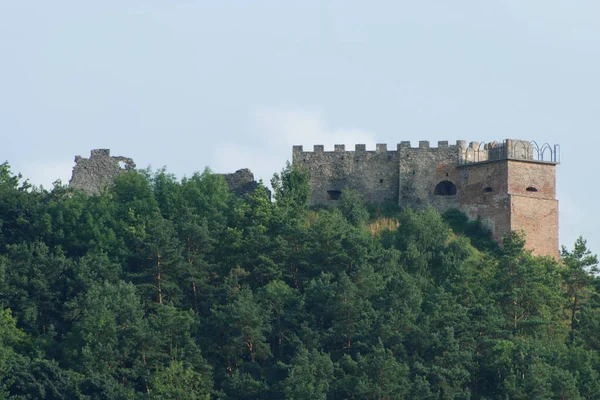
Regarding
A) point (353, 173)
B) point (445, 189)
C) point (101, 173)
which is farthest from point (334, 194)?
point (101, 173)

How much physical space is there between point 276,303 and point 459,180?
10.4m

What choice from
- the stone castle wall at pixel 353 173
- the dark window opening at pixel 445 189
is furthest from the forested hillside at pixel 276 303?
the dark window opening at pixel 445 189

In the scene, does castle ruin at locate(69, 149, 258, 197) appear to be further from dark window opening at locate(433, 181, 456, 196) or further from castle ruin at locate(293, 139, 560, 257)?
dark window opening at locate(433, 181, 456, 196)

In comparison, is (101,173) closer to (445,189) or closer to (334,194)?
(334,194)

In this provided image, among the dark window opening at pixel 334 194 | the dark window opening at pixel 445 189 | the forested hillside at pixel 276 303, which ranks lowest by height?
the forested hillside at pixel 276 303

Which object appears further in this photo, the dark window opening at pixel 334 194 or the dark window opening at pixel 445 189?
the dark window opening at pixel 334 194

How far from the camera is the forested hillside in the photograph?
184 feet

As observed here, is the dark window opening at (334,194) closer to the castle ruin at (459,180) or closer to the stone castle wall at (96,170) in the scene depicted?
the castle ruin at (459,180)

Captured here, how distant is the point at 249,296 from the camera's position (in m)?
58.8

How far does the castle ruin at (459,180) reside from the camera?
64.9 metres

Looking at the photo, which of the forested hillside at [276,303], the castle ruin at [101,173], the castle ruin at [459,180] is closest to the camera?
the forested hillside at [276,303]

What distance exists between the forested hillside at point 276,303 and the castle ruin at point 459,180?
871mm

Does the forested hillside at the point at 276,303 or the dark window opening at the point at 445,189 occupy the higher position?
the dark window opening at the point at 445,189

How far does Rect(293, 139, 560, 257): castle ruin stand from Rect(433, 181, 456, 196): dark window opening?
0.12 feet
